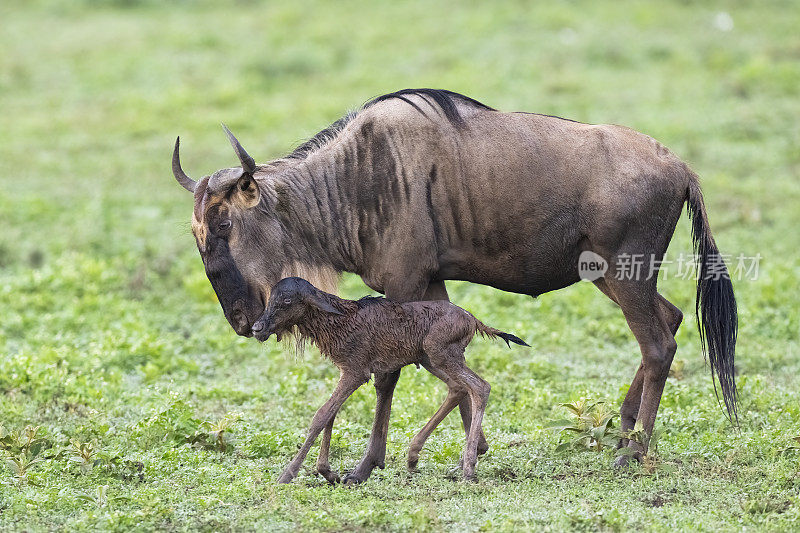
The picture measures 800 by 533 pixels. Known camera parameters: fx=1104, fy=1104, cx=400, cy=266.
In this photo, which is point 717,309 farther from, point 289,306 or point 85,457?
point 85,457

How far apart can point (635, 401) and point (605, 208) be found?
1324mm

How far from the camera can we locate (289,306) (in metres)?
6.21

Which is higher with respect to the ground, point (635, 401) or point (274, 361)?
point (635, 401)

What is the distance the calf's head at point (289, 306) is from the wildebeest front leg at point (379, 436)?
57 cm

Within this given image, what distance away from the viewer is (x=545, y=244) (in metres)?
6.65

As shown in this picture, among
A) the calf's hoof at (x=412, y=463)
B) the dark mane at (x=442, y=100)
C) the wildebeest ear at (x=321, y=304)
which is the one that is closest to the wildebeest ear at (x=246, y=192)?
the wildebeest ear at (x=321, y=304)

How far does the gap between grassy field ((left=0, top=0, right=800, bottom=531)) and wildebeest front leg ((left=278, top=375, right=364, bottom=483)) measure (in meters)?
0.15

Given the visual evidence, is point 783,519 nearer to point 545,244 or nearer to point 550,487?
point 550,487

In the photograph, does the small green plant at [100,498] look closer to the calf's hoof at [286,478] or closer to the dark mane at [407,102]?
the calf's hoof at [286,478]

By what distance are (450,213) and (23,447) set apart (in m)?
2.93

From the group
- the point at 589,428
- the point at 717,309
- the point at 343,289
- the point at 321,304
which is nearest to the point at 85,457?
the point at 321,304

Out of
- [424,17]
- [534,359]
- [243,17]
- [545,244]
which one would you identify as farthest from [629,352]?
[243,17]

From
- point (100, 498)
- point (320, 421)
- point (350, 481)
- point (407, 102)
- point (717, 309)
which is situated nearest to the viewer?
point (100, 498)

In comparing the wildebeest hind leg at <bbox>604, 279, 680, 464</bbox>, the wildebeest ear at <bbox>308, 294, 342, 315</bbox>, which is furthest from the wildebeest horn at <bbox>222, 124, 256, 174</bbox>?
the wildebeest hind leg at <bbox>604, 279, 680, 464</bbox>
